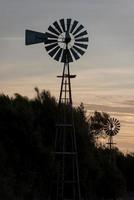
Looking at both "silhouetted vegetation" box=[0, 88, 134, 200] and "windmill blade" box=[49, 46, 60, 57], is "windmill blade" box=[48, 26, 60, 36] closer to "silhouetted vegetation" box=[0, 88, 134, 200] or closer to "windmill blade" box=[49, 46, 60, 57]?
"windmill blade" box=[49, 46, 60, 57]

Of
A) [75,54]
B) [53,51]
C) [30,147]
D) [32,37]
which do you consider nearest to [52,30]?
[53,51]

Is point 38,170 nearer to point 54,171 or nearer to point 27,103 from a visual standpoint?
point 54,171

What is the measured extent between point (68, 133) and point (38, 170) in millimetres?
4464

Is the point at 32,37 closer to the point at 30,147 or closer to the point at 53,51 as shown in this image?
the point at 53,51

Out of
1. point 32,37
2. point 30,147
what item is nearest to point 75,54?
point 32,37

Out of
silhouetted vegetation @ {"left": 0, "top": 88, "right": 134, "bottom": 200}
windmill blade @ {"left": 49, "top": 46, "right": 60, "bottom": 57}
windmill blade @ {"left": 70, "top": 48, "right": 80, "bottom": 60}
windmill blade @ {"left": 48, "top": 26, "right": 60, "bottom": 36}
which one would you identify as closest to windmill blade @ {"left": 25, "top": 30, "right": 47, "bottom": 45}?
windmill blade @ {"left": 48, "top": 26, "right": 60, "bottom": 36}

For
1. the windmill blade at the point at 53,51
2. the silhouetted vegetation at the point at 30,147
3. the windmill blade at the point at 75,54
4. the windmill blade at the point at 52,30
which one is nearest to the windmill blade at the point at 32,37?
the windmill blade at the point at 52,30

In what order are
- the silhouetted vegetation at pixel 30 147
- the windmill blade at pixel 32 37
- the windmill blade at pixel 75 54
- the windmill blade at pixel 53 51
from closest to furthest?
the windmill blade at pixel 32 37, the windmill blade at pixel 53 51, the windmill blade at pixel 75 54, the silhouetted vegetation at pixel 30 147

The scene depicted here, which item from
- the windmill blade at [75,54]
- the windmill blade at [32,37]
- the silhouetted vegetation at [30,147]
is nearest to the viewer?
the windmill blade at [32,37]

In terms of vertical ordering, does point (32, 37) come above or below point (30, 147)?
above

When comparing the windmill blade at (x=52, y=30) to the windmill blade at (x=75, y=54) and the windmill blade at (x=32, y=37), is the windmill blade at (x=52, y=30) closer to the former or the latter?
the windmill blade at (x=32, y=37)

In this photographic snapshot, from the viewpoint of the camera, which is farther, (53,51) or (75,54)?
(75,54)

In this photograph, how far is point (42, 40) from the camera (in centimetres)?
3500

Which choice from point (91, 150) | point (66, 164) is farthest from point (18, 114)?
point (91, 150)
